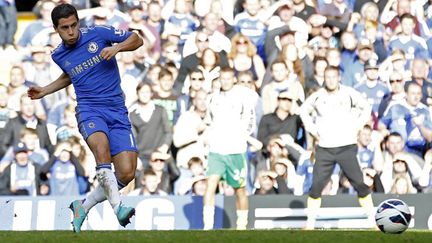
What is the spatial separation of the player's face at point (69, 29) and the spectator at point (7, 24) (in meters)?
8.59

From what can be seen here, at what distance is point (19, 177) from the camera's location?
18016 mm

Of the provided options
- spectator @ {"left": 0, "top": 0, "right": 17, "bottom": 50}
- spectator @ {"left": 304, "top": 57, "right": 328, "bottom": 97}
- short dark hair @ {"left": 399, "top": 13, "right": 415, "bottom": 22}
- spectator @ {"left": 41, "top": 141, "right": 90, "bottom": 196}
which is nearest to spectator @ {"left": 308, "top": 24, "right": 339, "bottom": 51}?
spectator @ {"left": 304, "top": 57, "right": 328, "bottom": 97}

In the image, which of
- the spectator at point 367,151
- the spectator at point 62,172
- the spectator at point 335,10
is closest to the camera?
the spectator at point 62,172

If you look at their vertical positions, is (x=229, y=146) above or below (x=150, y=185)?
above

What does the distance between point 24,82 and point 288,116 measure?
13.7 ft

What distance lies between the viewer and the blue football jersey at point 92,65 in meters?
12.2

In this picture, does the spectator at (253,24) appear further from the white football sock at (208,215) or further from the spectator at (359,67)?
the white football sock at (208,215)

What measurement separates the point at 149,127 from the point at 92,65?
640 centimetres

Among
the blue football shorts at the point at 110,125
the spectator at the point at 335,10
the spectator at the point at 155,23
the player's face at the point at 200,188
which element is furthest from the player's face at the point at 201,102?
the blue football shorts at the point at 110,125

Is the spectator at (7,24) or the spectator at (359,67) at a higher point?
the spectator at (7,24)

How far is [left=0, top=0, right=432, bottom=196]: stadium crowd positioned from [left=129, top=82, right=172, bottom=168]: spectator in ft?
0.05

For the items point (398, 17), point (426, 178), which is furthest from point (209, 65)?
point (426, 178)

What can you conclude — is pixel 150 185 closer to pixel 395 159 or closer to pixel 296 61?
pixel 296 61

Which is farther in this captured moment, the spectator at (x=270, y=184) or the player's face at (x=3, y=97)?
the player's face at (x=3, y=97)
